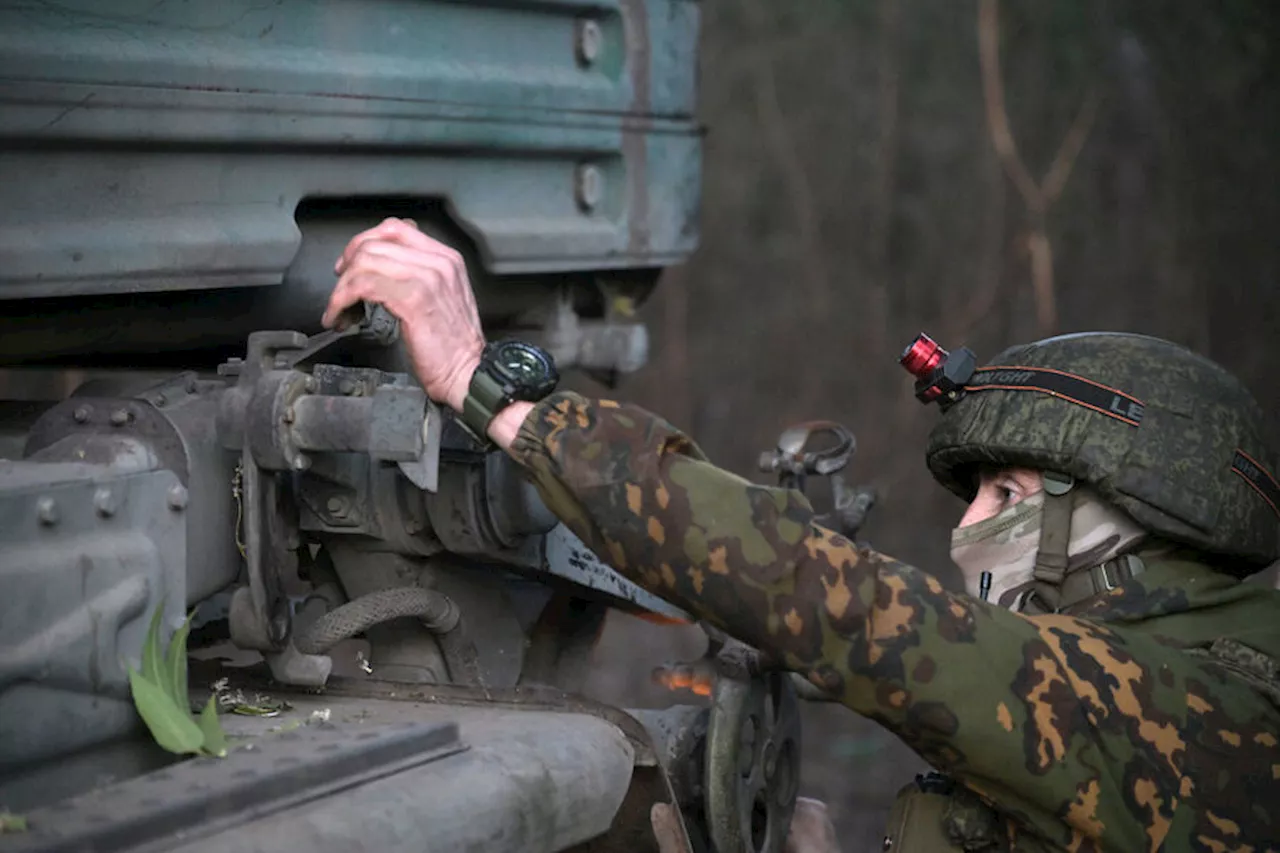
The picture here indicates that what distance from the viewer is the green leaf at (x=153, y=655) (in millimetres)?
2184

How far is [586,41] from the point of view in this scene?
3.25 meters

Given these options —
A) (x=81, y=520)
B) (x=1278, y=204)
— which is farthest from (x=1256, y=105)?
(x=81, y=520)

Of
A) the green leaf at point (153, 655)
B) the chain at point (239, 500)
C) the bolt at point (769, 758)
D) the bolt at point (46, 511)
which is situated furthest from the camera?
the bolt at point (769, 758)

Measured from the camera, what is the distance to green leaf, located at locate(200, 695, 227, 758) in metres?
2.12

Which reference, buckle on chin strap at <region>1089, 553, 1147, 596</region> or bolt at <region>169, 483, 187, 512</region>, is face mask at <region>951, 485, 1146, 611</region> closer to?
buckle on chin strap at <region>1089, 553, 1147, 596</region>

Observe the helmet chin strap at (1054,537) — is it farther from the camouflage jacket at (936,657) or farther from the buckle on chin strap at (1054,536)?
the camouflage jacket at (936,657)

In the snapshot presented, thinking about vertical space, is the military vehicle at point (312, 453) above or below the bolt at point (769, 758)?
above

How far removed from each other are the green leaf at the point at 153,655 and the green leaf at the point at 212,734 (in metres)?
0.08

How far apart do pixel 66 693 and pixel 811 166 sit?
5921mm

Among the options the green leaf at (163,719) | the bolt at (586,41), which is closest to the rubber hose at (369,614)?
the green leaf at (163,719)

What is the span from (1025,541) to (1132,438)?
0.22 m

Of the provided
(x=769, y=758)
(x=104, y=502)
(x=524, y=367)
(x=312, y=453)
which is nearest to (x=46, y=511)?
(x=104, y=502)

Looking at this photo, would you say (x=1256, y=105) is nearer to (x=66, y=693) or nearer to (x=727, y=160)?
(x=727, y=160)

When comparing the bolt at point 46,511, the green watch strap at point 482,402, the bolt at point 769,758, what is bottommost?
the bolt at point 769,758
